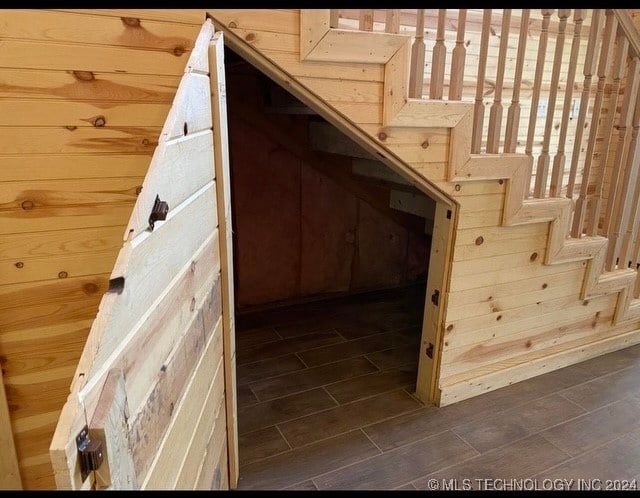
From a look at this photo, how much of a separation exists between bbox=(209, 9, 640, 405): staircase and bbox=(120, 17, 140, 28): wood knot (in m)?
0.21

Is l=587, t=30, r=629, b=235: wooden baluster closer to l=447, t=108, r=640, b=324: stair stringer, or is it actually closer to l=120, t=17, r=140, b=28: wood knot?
l=447, t=108, r=640, b=324: stair stringer

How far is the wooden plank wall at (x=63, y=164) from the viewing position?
3.78ft

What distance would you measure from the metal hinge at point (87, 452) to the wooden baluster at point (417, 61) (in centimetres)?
148

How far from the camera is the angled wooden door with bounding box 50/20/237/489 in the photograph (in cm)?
60

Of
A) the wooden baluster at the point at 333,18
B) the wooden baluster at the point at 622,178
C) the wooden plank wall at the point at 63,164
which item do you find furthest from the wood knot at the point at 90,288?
the wooden baluster at the point at 622,178

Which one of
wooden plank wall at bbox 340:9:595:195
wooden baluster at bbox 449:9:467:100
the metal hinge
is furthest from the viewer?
wooden plank wall at bbox 340:9:595:195

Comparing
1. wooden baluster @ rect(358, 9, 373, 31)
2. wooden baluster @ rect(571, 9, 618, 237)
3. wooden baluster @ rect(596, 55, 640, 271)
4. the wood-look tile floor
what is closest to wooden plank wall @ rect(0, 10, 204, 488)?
wooden baluster @ rect(358, 9, 373, 31)

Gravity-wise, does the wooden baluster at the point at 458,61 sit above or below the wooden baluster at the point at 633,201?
above

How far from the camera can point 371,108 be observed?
5.22 ft

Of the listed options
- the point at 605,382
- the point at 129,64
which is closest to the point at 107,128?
the point at 129,64

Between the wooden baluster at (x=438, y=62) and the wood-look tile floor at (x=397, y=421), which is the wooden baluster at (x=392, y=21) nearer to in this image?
the wooden baluster at (x=438, y=62)

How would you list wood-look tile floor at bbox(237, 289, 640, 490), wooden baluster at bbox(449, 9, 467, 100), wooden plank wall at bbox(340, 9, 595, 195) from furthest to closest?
wooden plank wall at bbox(340, 9, 595, 195), wood-look tile floor at bbox(237, 289, 640, 490), wooden baluster at bbox(449, 9, 467, 100)

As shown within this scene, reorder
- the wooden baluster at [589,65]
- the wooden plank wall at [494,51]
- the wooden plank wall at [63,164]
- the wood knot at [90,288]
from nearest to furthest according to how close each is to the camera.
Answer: the wooden plank wall at [63,164]
the wood knot at [90,288]
the wooden baluster at [589,65]
the wooden plank wall at [494,51]
